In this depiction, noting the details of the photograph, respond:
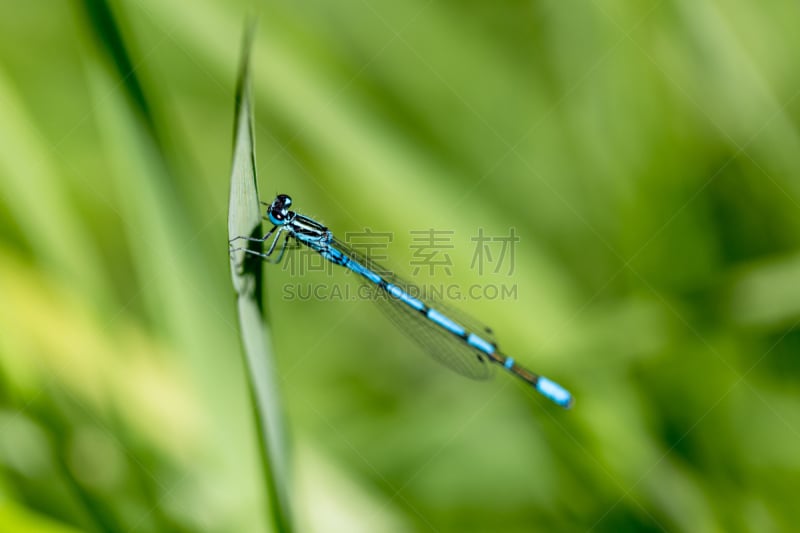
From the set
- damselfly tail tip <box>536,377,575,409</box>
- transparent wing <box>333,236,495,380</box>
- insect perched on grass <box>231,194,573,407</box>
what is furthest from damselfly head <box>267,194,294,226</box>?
damselfly tail tip <box>536,377,575,409</box>

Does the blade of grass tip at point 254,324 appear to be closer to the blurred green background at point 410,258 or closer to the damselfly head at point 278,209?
the blurred green background at point 410,258

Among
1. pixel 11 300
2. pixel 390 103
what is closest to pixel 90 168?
pixel 11 300

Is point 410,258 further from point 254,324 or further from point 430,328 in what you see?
point 254,324

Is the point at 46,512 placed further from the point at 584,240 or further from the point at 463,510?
the point at 584,240

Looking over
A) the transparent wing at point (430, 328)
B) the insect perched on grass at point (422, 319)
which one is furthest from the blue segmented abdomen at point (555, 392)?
the transparent wing at point (430, 328)

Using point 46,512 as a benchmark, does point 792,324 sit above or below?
above

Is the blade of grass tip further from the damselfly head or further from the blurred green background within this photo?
the damselfly head

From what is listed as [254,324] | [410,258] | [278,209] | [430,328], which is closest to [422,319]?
[430,328]
